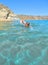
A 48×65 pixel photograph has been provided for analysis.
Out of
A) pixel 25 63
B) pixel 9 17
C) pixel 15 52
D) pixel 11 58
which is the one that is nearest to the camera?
pixel 25 63

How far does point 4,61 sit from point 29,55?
1.84 metres

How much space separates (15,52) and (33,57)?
59.6 inches

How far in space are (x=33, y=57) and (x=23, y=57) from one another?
0.62 meters

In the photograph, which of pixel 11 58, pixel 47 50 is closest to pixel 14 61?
pixel 11 58

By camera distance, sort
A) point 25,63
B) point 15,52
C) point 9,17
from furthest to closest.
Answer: point 9,17 → point 15,52 → point 25,63

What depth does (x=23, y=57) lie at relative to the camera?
34.7 ft

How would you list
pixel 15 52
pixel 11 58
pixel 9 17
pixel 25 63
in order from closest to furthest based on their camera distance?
pixel 25 63
pixel 11 58
pixel 15 52
pixel 9 17

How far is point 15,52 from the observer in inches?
452

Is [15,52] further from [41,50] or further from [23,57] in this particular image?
[41,50]

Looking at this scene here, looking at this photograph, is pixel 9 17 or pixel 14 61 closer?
pixel 14 61

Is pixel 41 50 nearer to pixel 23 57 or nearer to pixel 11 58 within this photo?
pixel 23 57

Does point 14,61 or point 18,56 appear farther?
point 18,56

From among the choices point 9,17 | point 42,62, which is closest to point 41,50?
→ point 42,62

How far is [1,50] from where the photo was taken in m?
11.8
